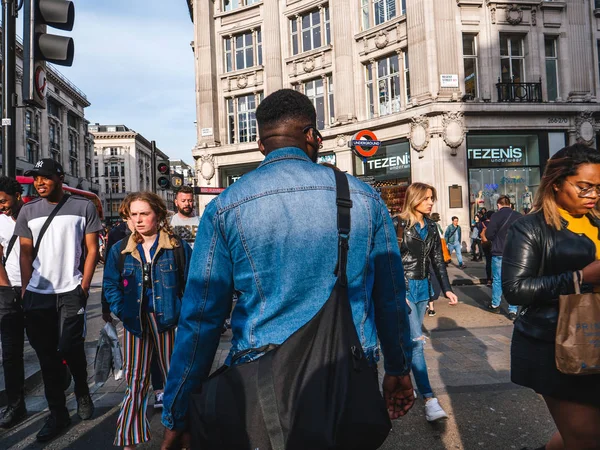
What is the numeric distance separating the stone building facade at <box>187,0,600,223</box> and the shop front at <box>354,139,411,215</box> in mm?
59

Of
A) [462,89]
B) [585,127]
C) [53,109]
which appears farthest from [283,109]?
[53,109]

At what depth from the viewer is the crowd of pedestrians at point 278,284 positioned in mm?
1547

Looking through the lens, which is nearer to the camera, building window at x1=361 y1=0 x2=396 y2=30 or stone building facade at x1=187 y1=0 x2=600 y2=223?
stone building facade at x1=187 y1=0 x2=600 y2=223

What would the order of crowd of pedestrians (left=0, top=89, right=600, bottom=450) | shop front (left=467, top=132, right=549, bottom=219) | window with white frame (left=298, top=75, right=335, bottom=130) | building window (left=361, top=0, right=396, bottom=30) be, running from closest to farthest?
crowd of pedestrians (left=0, top=89, right=600, bottom=450), shop front (left=467, top=132, right=549, bottom=219), building window (left=361, top=0, right=396, bottom=30), window with white frame (left=298, top=75, right=335, bottom=130)

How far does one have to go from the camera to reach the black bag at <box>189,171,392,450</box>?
4.36 ft

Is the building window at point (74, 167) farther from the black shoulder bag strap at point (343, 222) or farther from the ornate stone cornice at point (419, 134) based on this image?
the black shoulder bag strap at point (343, 222)

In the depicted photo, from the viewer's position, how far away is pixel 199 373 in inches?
63.9

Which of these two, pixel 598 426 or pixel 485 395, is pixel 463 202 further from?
pixel 598 426

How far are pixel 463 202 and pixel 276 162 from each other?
18404 millimetres

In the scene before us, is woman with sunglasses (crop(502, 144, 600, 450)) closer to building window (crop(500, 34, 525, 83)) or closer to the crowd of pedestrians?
the crowd of pedestrians

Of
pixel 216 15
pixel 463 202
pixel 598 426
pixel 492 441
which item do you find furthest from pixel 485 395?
pixel 216 15

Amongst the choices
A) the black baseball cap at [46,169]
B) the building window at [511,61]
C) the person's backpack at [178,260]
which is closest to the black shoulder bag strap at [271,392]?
the person's backpack at [178,260]

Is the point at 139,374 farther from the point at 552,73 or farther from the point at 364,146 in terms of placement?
the point at 552,73

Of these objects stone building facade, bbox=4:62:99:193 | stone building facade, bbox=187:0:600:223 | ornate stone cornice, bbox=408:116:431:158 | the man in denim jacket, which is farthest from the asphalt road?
stone building facade, bbox=4:62:99:193
